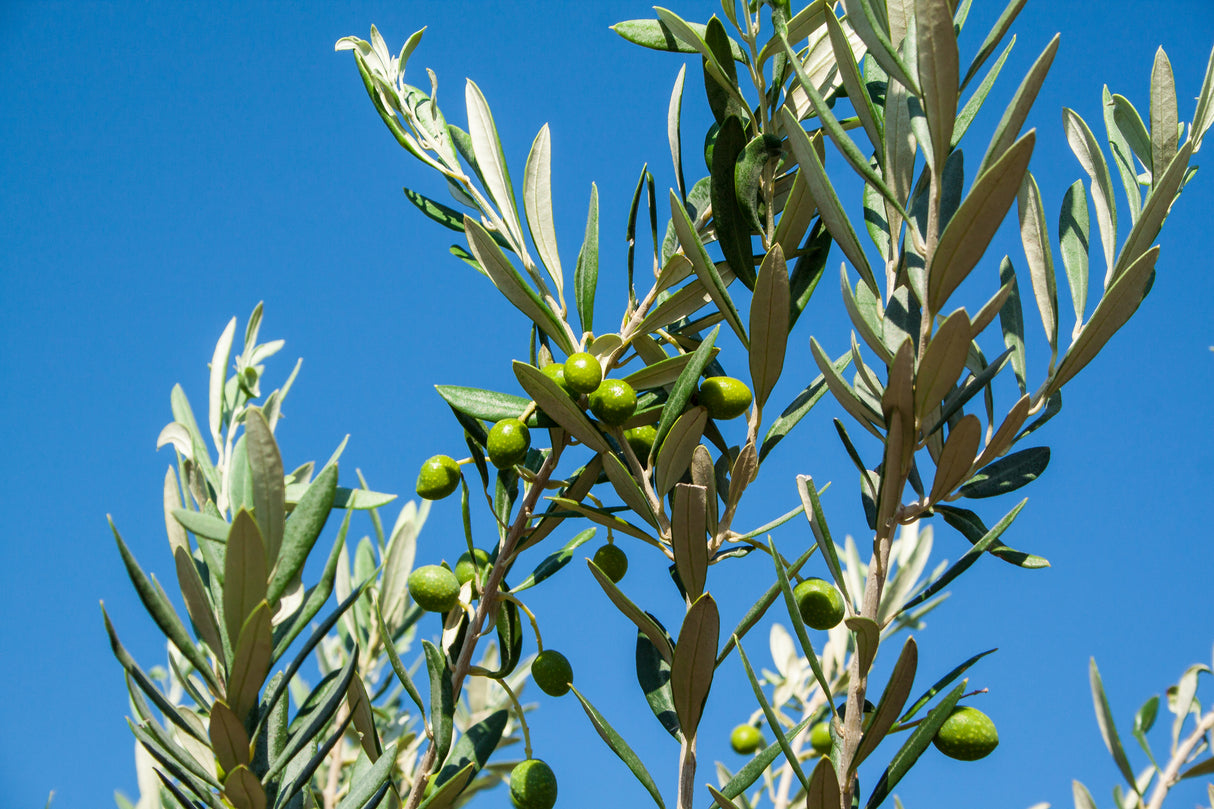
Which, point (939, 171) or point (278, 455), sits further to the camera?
point (939, 171)

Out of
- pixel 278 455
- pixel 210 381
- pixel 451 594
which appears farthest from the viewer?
pixel 210 381

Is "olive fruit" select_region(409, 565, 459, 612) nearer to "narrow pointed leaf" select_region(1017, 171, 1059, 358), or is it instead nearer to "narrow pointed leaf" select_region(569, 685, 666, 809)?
"narrow pointed leaf" select_region(569, 685, 666, 809)

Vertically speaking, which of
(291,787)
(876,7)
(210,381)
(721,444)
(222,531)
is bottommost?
(291,787)

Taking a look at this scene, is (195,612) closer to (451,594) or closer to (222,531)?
(222,531)

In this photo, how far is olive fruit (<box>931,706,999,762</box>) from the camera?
1.23 metres

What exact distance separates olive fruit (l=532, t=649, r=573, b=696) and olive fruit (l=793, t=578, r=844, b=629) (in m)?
0.42

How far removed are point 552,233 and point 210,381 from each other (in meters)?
0.80

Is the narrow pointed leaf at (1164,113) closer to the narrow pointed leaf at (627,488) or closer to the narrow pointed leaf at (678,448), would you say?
the narrow pointed leaf at (678,448)

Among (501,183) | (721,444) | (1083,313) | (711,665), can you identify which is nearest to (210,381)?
(501,183)

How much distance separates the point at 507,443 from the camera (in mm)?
1409

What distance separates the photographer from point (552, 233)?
1.70 metres

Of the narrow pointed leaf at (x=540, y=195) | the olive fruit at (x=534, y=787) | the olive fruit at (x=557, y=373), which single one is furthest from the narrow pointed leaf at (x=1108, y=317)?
the olive fruit at (x=534, y=787)

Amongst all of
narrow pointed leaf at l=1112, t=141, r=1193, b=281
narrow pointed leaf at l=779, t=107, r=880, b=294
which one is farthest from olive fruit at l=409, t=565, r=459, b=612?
narrow pointed leaf at l=1112, t=141, r=1193, b=281

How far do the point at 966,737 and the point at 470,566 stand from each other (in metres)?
0.80
